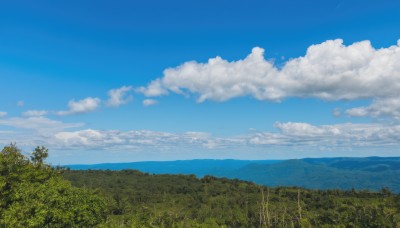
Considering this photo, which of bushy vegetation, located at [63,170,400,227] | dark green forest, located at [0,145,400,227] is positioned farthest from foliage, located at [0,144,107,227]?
bushy vegetation, located at [63,170,400,227]

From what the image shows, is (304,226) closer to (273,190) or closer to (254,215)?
(254,215)

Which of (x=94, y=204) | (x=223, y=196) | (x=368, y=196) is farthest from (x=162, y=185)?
(x=94, y=204)

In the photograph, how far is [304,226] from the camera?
82.5 m

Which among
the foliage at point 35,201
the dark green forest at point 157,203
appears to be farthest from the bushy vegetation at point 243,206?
the foliage at point 35,201

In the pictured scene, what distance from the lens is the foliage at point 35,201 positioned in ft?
132

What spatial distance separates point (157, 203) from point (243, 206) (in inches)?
1398

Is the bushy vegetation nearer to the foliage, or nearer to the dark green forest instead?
the dark green forest

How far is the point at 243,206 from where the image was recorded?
489 ft

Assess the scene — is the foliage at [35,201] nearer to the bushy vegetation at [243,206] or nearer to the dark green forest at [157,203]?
the dark green forest at [157,203]

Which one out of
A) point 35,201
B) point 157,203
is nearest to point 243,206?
point 157,203

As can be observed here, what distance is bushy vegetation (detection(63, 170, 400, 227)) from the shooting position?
91.9 metres

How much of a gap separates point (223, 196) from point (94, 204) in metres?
123

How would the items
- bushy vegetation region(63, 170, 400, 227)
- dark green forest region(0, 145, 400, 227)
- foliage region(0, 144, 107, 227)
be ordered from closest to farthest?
1. foliage region(0, 144, 107, 227)
2. dark green forest region(0, 145, 400, 227)
3. bushy vegetation region(63, 170, 400, 227)

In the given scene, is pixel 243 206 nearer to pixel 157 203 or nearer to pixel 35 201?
pixel 157 203
